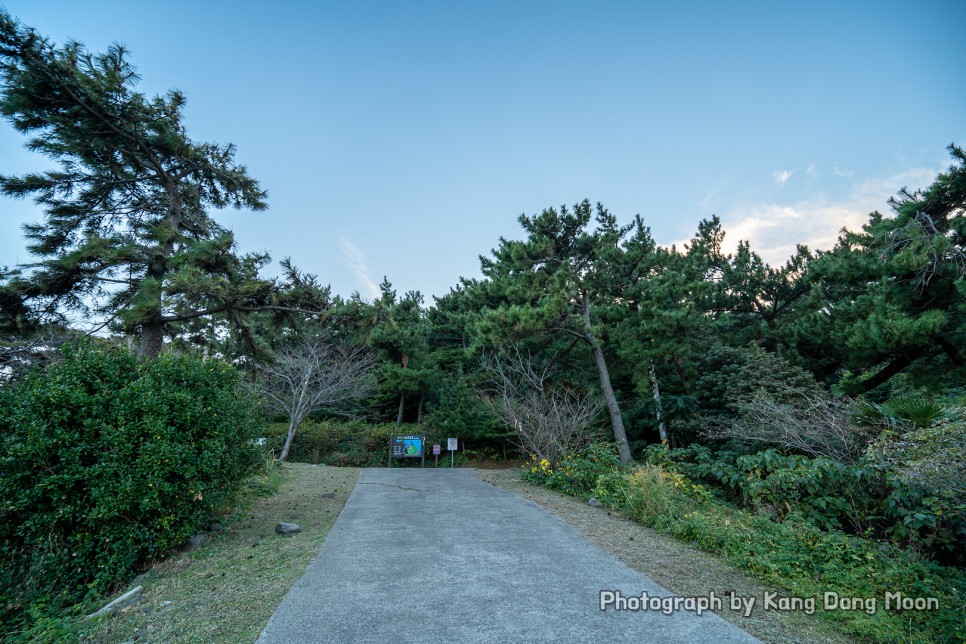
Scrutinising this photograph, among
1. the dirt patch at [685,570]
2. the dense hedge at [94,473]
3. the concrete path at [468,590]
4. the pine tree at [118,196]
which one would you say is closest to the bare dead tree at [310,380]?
the pine tree at [118,196]

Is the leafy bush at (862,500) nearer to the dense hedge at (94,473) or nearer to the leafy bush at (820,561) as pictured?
the leafy bush at (820,561)

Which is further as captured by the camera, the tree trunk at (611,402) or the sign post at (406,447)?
the sign post at (406,447)

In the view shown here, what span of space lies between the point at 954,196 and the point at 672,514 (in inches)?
326

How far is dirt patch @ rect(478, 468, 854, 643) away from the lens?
247 cm

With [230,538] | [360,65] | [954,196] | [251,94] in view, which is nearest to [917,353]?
[954,196]

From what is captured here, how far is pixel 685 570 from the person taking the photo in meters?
3.45

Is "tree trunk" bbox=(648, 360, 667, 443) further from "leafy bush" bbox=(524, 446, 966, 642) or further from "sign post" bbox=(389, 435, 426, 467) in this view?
"sign post" bbox=(389, 435, 426, 467)

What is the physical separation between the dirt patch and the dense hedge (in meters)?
4.45

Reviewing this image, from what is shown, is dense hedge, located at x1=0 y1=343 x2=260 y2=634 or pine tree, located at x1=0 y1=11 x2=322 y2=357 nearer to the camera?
dense hedge, located at x1=0 y1=343 x2=260 y2=634

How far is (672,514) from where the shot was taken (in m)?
4.91

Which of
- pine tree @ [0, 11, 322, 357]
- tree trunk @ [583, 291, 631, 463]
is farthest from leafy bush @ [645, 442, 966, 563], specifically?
pine tree @ [0, 11, 322, 357]

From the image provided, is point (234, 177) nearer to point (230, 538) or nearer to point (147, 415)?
point (147, 415)

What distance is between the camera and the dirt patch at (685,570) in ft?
8.09

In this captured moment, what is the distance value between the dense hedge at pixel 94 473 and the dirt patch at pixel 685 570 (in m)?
4.45
